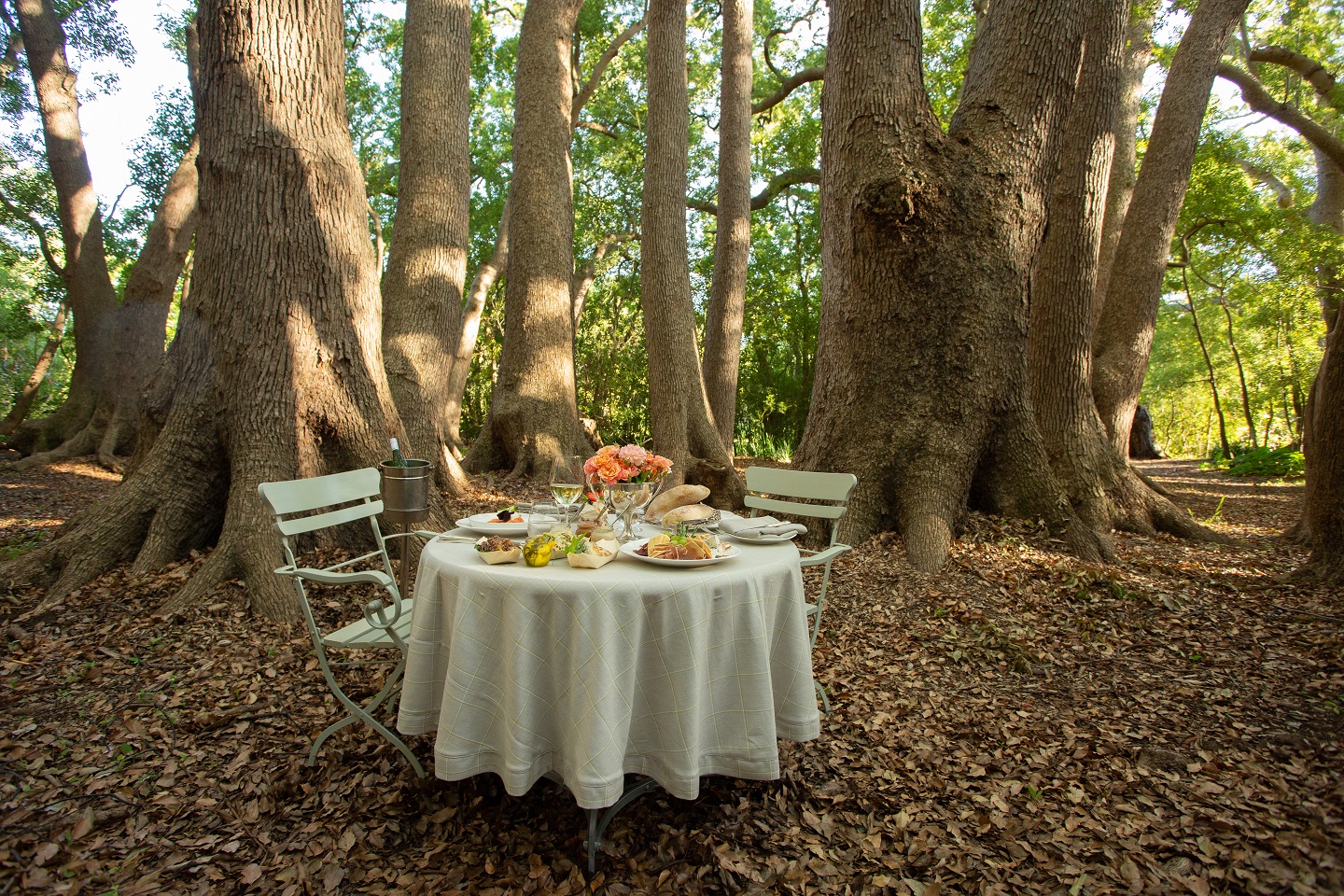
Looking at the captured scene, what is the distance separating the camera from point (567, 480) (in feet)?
7.00

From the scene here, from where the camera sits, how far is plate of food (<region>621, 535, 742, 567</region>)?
1858 mm

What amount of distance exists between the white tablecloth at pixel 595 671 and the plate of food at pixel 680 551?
3 centimetres

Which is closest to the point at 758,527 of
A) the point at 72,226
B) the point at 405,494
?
the point at 405,494

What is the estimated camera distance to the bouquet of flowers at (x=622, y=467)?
2053 mm

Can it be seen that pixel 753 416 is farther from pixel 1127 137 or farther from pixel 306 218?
pixel 306 218

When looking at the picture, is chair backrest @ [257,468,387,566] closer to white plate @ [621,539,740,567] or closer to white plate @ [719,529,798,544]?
white plate @ [621,539,740,567]

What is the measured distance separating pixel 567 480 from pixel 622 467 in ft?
0.66

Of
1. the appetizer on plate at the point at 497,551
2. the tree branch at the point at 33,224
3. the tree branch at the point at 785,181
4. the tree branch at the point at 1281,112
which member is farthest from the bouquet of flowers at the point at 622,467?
the tree branch at the point at 33,224

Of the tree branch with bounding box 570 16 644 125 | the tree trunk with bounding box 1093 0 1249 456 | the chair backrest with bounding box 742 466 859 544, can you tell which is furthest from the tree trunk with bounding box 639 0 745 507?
the tree branch with bounding box 570 16 644 125

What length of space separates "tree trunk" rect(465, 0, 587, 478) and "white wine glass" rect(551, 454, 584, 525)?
4960mm

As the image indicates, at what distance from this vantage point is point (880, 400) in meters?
4.46

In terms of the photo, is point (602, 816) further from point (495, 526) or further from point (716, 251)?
point (716, 251)

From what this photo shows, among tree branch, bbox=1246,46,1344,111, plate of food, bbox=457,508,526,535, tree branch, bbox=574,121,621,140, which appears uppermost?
tree branch, bbox=574,121,621,140

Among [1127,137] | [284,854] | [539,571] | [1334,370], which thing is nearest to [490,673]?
[539,571]
